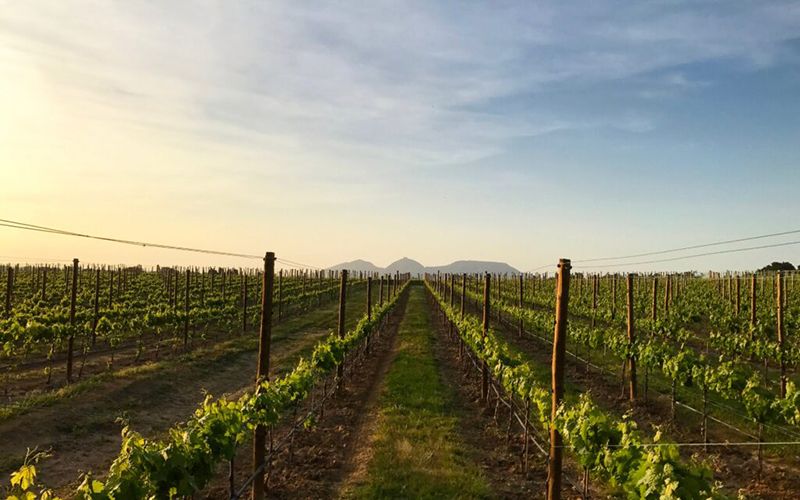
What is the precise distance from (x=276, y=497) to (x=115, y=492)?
4.80 meters

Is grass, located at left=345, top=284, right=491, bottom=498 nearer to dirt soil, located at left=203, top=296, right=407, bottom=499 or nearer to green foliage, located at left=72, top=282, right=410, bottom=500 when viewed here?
dirt soil, located at left=203, top=296, right=407, bottom=499

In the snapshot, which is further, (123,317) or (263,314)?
(123,317)

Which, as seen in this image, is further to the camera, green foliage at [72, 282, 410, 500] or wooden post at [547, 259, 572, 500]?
wooden post at [547, 259, 572, 500]

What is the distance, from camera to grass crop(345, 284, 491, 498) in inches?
365

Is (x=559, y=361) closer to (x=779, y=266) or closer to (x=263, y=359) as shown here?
(x=263, y=359)

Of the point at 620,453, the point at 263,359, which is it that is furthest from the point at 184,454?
the point at 620,453

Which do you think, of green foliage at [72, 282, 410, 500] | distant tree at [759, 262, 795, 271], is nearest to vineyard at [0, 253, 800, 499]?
green foliage at [72, 282, 410, 500]

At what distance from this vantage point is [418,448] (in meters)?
11.2

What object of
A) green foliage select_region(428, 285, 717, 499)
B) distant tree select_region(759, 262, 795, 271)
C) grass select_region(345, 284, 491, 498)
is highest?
distant tree select_region(759, 262, 795, 271)

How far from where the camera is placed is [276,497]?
29.8 feet

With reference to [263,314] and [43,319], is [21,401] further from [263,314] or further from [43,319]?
[263,314]

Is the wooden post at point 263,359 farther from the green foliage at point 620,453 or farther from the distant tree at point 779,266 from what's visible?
the distant tree at point 779,266

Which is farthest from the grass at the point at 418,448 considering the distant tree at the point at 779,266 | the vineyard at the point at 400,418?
the distant tree at the point at 779,266

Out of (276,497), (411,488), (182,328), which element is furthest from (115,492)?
(182,328)
